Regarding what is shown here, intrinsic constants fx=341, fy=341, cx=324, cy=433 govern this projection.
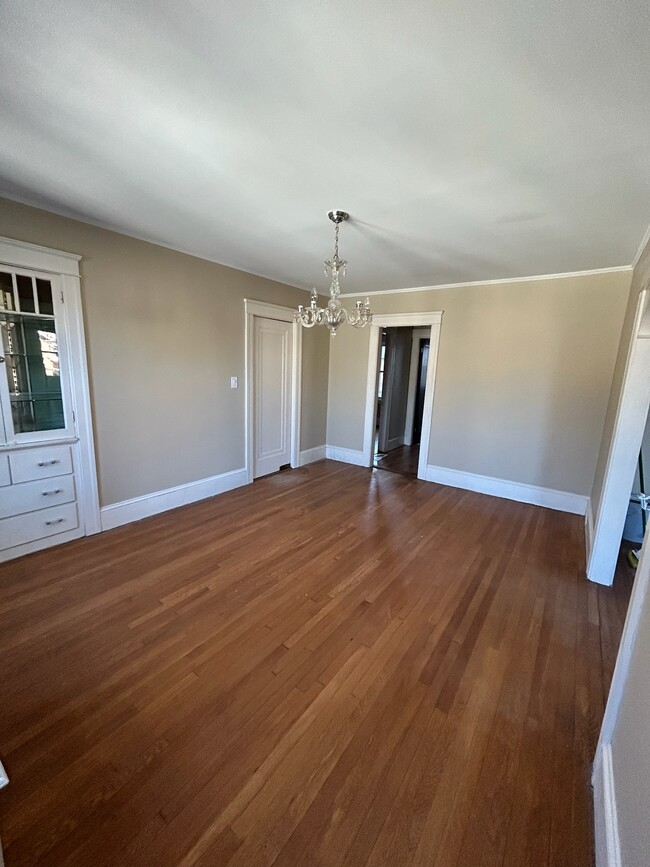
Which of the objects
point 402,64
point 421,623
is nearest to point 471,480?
point 421,623

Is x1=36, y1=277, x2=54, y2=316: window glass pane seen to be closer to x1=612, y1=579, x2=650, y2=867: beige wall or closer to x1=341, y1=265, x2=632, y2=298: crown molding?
x1=341, y1=265, x2=632, y2=298: crown molding

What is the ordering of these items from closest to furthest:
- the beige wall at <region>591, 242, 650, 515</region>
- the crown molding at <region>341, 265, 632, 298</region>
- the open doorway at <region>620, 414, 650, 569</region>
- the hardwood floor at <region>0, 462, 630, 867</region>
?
the hardwood floor at <region>0, 462, 630, 867</region>
the beige wall at <region>591, 242, 650, 515</region>
the open doorway at <region>620, 414, 650, 569</region>
the crown molding at <region>341, 265, 632, 298</region>

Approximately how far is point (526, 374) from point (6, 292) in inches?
184

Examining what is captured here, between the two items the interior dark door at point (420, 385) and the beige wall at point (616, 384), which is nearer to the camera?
the beige wall at point (616, 384)

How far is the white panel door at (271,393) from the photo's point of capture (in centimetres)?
430

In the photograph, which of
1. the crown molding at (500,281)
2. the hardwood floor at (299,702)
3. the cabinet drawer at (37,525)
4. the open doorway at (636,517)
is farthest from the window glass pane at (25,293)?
the open doorway at (636,517)

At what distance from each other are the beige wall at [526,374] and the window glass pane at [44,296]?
3641mm

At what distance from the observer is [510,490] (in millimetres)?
4031

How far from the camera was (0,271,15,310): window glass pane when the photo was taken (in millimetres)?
2348

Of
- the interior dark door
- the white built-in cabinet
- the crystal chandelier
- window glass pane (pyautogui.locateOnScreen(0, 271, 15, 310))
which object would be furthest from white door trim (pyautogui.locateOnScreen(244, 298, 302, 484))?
the interior dark door

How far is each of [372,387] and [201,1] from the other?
4153 millimetres

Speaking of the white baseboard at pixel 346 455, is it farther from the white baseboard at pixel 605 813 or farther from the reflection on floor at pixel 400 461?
the white baseboard at pixel 605 813

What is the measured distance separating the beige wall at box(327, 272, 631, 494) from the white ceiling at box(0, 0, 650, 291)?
38.8 inches

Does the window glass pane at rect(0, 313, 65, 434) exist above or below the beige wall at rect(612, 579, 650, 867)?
above
